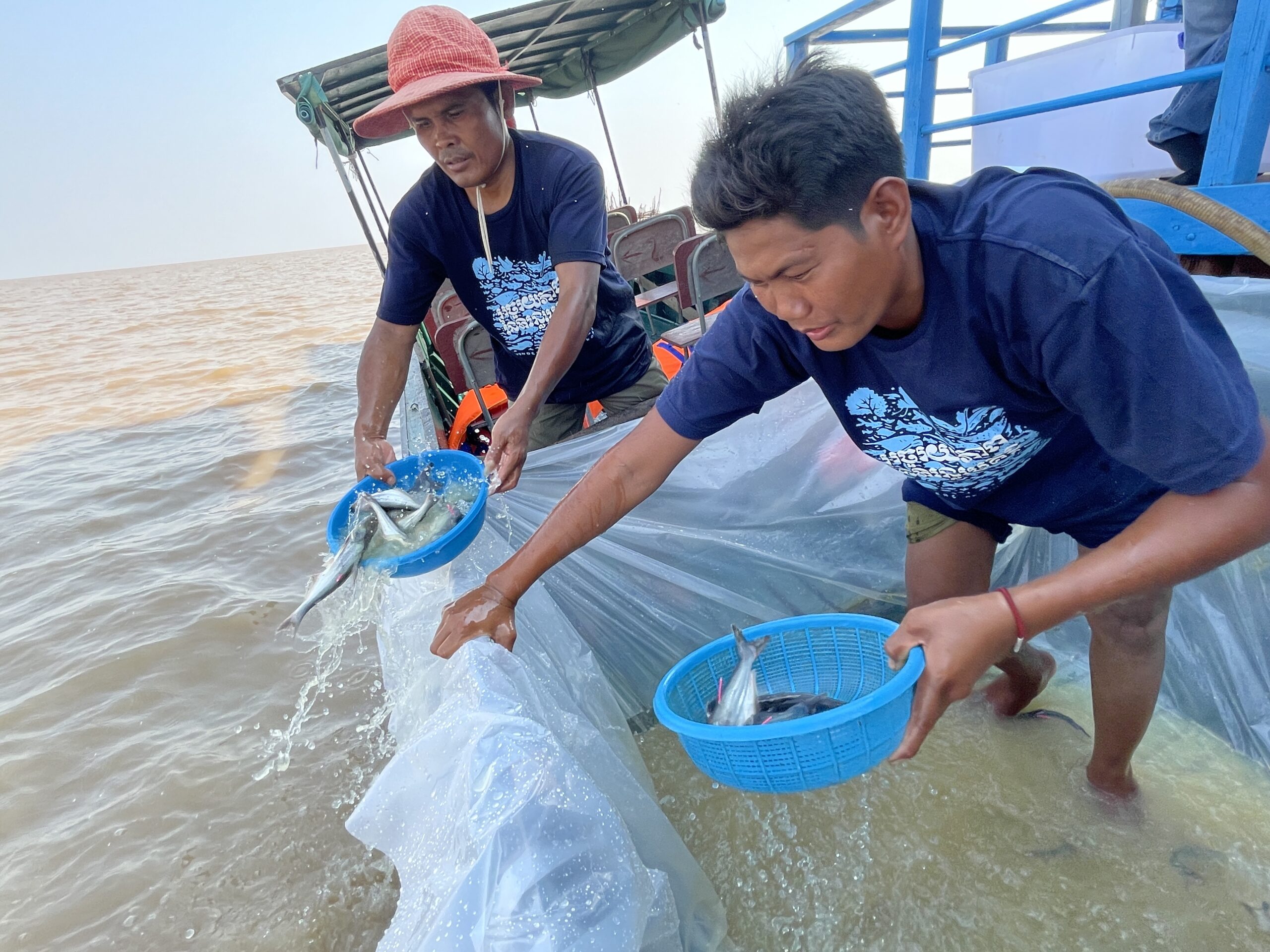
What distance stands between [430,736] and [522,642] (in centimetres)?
49

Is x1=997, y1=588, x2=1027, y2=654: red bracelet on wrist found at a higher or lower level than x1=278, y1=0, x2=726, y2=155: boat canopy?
lower

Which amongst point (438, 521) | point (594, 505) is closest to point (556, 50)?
point (438, 521)

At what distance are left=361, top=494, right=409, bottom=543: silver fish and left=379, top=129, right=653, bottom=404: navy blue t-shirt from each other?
889mm

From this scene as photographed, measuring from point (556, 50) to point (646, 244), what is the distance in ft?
7.81

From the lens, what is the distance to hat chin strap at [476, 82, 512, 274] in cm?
240

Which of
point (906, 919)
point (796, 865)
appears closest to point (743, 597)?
point (796, 865)

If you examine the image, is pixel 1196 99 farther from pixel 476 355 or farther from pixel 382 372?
pixel 476 355

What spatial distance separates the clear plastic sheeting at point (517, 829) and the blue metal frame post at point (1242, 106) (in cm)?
243

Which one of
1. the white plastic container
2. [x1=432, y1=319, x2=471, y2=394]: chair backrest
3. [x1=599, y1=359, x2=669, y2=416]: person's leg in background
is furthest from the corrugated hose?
[x1=432, y1=319, x2=471, y2=394]: chair backrest

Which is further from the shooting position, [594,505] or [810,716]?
[594,505]

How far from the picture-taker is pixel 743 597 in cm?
242

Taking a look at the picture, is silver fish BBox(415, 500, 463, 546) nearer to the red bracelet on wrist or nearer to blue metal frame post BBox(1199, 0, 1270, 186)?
the red bracelet on wrist

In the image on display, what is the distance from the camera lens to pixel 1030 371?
1234mm

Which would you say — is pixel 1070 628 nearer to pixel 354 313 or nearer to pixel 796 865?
pixel 796 865
